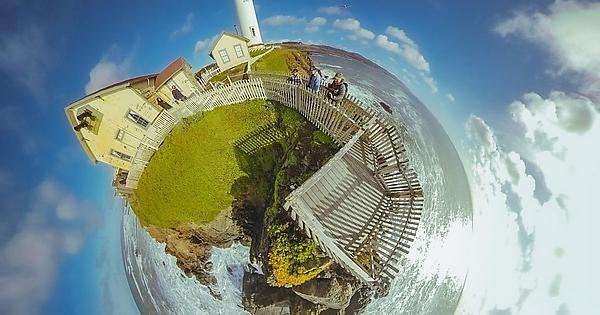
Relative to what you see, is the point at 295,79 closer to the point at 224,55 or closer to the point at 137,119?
the point at 224,55

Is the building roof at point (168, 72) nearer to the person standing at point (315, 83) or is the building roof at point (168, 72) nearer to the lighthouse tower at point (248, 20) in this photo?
the lighthouse tower at point (248, 20)

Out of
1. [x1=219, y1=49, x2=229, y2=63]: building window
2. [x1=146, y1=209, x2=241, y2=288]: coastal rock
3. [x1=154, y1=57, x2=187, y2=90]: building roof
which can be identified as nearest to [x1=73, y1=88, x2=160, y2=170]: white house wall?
[x1=154, y1=57, x2=187, y2=90]: building roof

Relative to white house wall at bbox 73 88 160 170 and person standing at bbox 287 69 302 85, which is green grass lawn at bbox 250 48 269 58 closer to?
person standing at bbox 287 69 302 85

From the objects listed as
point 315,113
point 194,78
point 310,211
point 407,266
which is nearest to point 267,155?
point 315,113

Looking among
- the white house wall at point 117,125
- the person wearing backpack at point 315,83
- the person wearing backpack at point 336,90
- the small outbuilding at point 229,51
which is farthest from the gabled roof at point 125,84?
the person wearing backpack at point 336,90

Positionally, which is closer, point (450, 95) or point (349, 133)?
point (349, 133)

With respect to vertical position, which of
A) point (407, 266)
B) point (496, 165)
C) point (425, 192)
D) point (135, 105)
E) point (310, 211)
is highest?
point (496, 165)

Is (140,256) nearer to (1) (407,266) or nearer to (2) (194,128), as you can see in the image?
(2) (194,128)
